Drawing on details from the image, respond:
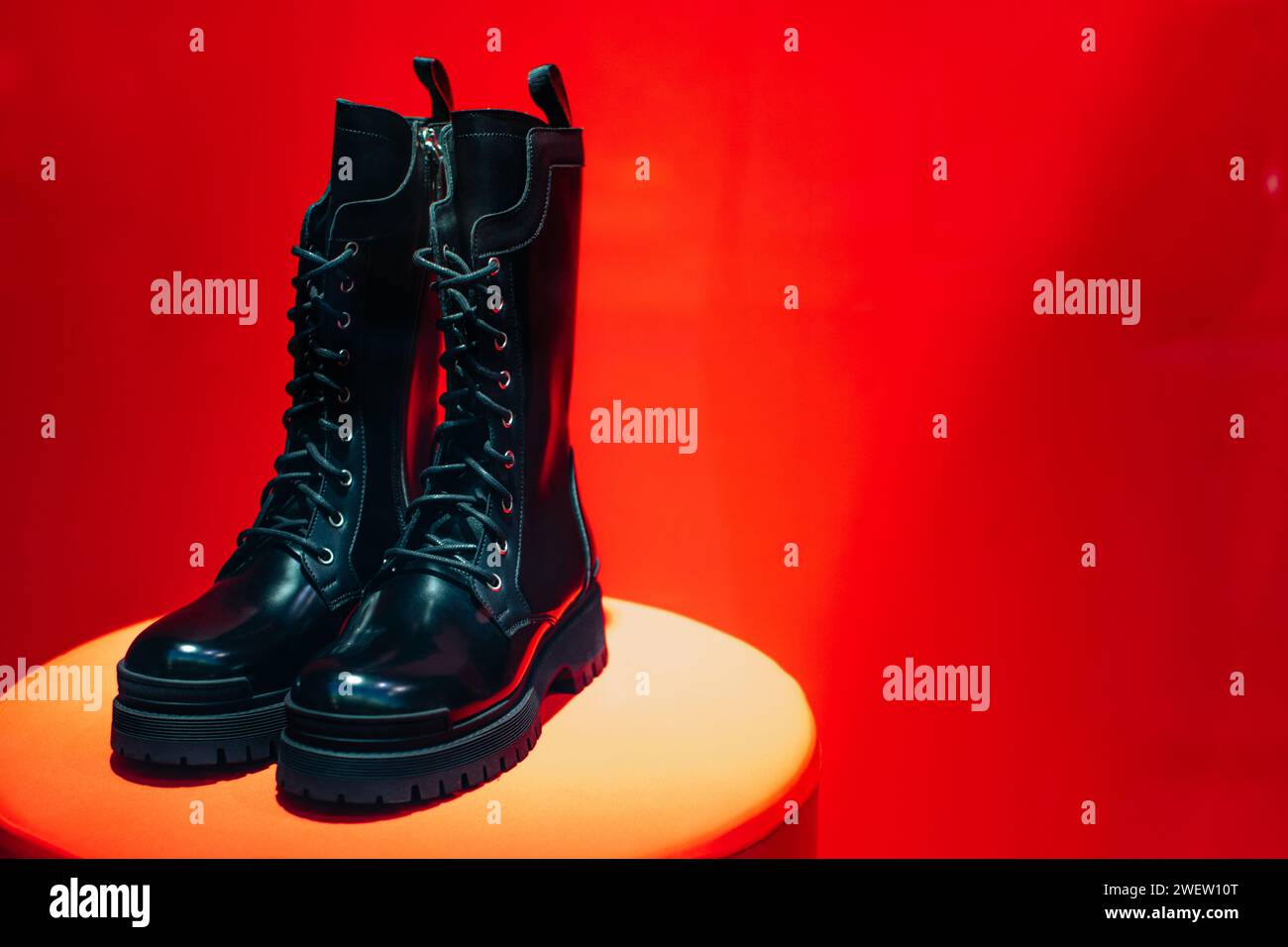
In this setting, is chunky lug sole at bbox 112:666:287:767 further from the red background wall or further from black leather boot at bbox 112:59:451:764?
the red background wall

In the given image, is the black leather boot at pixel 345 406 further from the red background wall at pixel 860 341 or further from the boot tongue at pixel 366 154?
the red background wall at pixel 860 341

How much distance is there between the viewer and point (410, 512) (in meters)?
0.89

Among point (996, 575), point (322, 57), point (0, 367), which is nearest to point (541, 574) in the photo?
point (996, 575)

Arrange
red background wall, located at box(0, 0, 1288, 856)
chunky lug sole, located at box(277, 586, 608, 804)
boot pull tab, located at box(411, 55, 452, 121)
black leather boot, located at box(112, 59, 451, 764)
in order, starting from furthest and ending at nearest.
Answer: red background wall, located at box(0, 0, 1288, 856) < boot pull tab, located at box(411, 55, 452, 121) < black leather boot, located at box(112, 59, 451, 764) < chunky lug sole, located at box(277, 586, 608, 804)

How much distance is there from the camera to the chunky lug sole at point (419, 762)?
0.71m

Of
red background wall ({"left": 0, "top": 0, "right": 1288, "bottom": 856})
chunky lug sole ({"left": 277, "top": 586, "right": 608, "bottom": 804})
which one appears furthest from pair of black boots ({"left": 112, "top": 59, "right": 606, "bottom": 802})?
red background wall ({"left": 0, "top": 0, "right": 1288, "bottom": 856})

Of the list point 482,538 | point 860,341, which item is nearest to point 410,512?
point 482,538

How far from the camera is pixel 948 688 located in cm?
143

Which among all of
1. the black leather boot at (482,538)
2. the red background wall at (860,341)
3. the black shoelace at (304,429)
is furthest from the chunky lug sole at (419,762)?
the red background wall at (860,341)

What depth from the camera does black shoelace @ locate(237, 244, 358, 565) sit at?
92cm

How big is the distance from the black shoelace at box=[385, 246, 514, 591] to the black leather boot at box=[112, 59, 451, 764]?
8 cm

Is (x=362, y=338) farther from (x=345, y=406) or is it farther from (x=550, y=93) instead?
(x=550, y=93)

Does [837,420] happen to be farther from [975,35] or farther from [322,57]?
[322,57]

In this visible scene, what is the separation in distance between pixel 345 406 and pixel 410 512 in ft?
0.46
